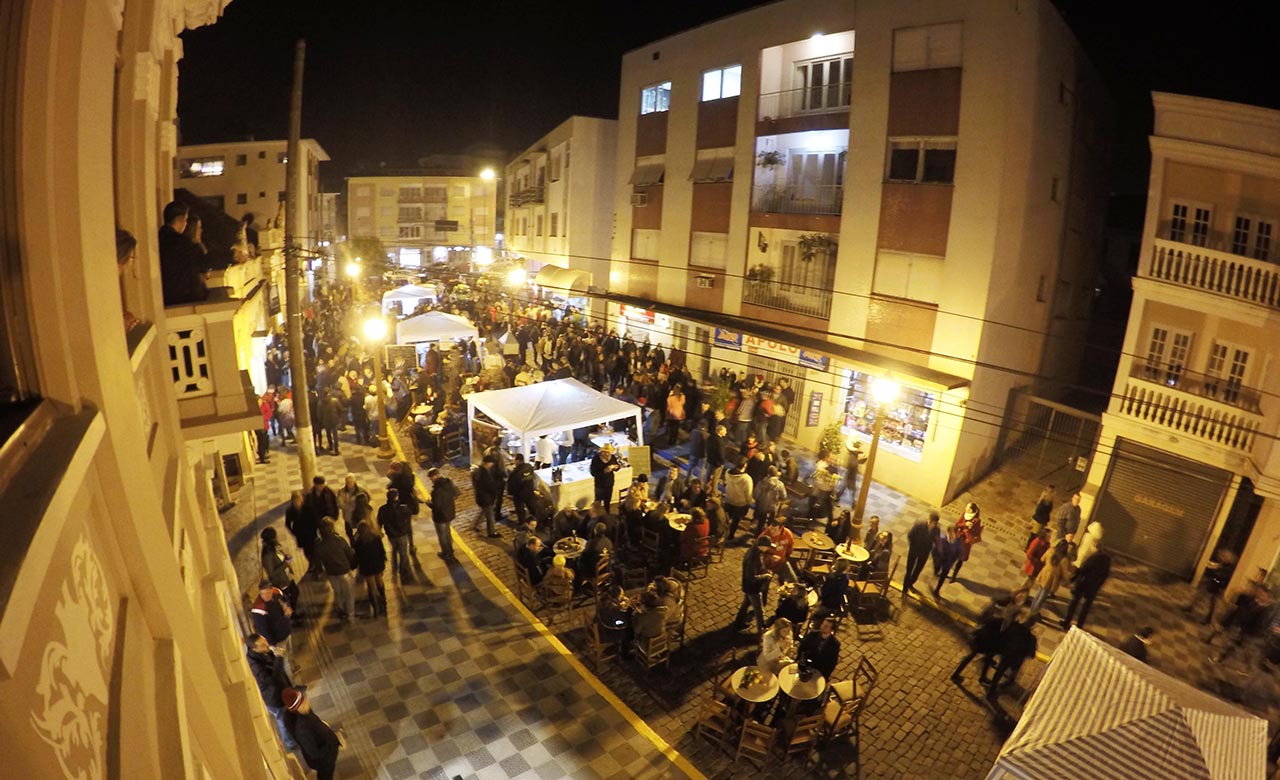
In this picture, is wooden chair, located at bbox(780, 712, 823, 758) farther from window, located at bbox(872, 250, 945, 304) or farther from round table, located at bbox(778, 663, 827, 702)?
window, located at bbox(872, 250, 945, 304)

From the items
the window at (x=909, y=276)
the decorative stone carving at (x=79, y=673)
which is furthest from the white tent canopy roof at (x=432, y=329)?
the decorative stone carving at (x=79, y=673)

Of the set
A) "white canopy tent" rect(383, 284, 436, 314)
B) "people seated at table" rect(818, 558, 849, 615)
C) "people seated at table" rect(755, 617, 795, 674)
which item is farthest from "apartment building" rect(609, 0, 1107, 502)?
"white canopy tent" rect(383, 284, 436, 314)

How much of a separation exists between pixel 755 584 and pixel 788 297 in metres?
11.8

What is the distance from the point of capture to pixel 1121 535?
544 inches

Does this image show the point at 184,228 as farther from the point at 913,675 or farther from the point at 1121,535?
the point at 1121,535

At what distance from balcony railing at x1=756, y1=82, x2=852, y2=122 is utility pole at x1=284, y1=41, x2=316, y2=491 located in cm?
1346

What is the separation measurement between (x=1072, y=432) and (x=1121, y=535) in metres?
3.60

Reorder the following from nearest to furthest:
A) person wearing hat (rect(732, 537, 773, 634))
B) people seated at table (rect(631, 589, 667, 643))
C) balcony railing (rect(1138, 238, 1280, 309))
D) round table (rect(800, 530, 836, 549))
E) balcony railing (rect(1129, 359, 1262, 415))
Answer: people seated at table (rect(631, 589, 667, 643)) → person wearing hat (rect(732, 537, 773, 634)) → round table (rect(800, 530, 836, 549)) → balcony railing (rect(1138, 238, 1280, 309)) → balcony railing (rect(1129, 359, 1262, 415))

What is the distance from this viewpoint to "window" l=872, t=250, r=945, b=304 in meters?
15.5

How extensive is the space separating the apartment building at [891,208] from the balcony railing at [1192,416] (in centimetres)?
284

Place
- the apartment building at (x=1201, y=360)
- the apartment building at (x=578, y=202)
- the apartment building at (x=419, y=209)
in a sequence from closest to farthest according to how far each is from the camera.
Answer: the apartment building at (x=1201, y=360)
the apartment building at (x=578, y=202)
the apartment building at (x=419, y=209)

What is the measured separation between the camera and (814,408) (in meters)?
18.2

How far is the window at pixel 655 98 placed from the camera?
23.5 m

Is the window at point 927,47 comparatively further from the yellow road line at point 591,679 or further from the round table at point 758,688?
the yellow road line at point 591,679
